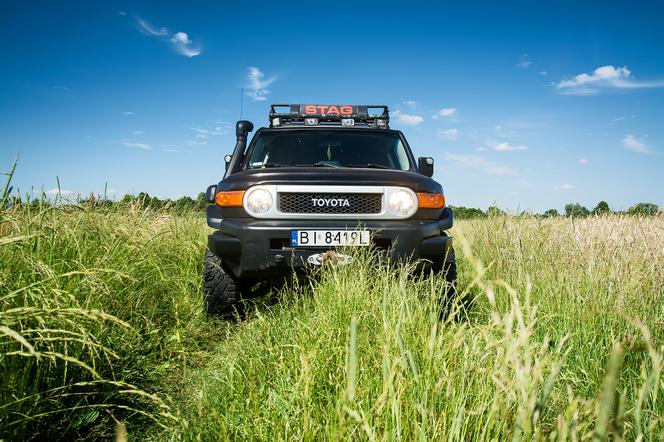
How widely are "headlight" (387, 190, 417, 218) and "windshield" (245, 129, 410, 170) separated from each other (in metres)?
1.28

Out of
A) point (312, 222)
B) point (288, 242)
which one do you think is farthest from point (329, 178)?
point (288, 242)

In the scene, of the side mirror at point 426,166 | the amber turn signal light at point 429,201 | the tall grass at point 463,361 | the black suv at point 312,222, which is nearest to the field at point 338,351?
the tall grass at point 463,361

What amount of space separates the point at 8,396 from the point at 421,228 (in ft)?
9.44

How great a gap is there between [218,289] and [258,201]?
964 mm

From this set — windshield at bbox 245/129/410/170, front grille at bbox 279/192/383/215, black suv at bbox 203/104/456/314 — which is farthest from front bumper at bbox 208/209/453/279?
windshield at bbox 245/129/410/170

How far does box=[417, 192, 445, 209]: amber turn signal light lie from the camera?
3740 mm

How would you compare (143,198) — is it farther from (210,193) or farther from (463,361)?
(463,361)

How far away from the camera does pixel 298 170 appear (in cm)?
384

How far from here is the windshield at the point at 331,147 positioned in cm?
499

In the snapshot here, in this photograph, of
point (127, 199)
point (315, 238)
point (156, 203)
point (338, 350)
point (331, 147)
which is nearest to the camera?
point (338, 350)

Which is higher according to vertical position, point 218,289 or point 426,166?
point 426,166

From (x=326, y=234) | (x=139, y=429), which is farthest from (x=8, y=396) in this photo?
(x=326, y=234)

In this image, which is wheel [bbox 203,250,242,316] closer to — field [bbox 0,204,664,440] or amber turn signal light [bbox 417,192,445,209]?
field [bbox 0,204,664,440]

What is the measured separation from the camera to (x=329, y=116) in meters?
5.85
